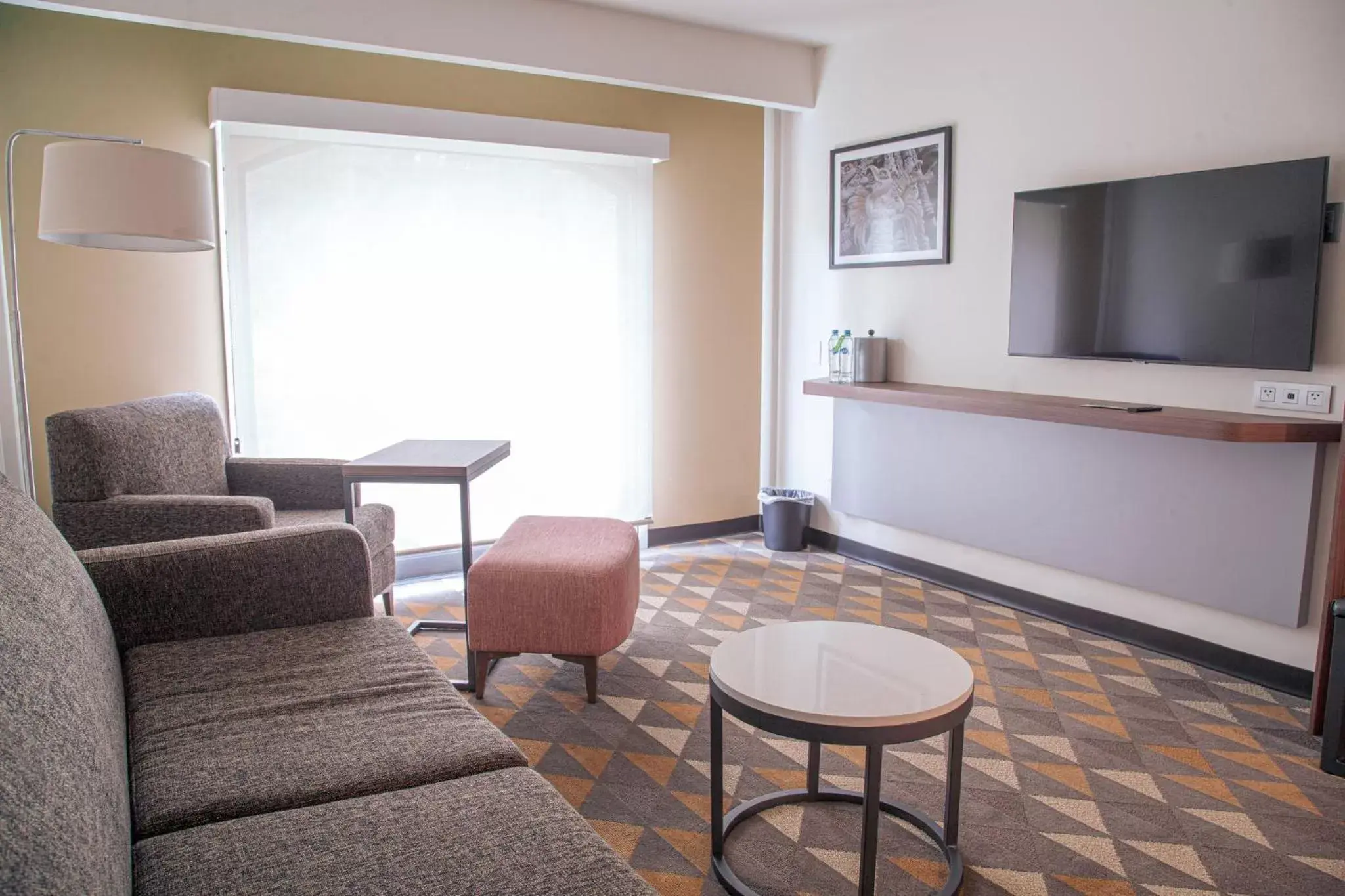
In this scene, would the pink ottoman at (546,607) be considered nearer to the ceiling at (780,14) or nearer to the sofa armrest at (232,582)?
the sofa armrest at (232,582)

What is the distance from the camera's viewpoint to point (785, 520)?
186 inches

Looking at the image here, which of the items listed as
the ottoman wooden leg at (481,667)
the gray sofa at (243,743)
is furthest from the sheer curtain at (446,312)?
the gray sofa at (243,743)

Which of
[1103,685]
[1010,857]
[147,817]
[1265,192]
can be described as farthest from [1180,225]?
[147,817]

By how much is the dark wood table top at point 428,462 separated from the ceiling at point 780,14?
2076 millimetres

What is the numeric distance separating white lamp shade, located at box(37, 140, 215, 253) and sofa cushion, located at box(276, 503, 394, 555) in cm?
104

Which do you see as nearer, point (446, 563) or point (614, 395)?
point (446, 563)

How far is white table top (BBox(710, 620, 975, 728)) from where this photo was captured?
177 cm

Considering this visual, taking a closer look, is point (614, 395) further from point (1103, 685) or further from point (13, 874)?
point (13, 874)

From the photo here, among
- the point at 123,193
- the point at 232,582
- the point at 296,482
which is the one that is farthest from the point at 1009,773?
the point at 123,193

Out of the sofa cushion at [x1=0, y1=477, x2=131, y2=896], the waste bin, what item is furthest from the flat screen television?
the sofa cushion at [x1=0, y1=477, x2=131, y2=896]

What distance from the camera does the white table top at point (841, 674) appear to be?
177cm

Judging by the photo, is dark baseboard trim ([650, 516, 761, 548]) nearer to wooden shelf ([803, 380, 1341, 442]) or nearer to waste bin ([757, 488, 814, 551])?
waste bin ([757, 488, 814, 551])

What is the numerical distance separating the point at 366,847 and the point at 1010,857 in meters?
1.48

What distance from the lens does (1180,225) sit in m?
3.05
